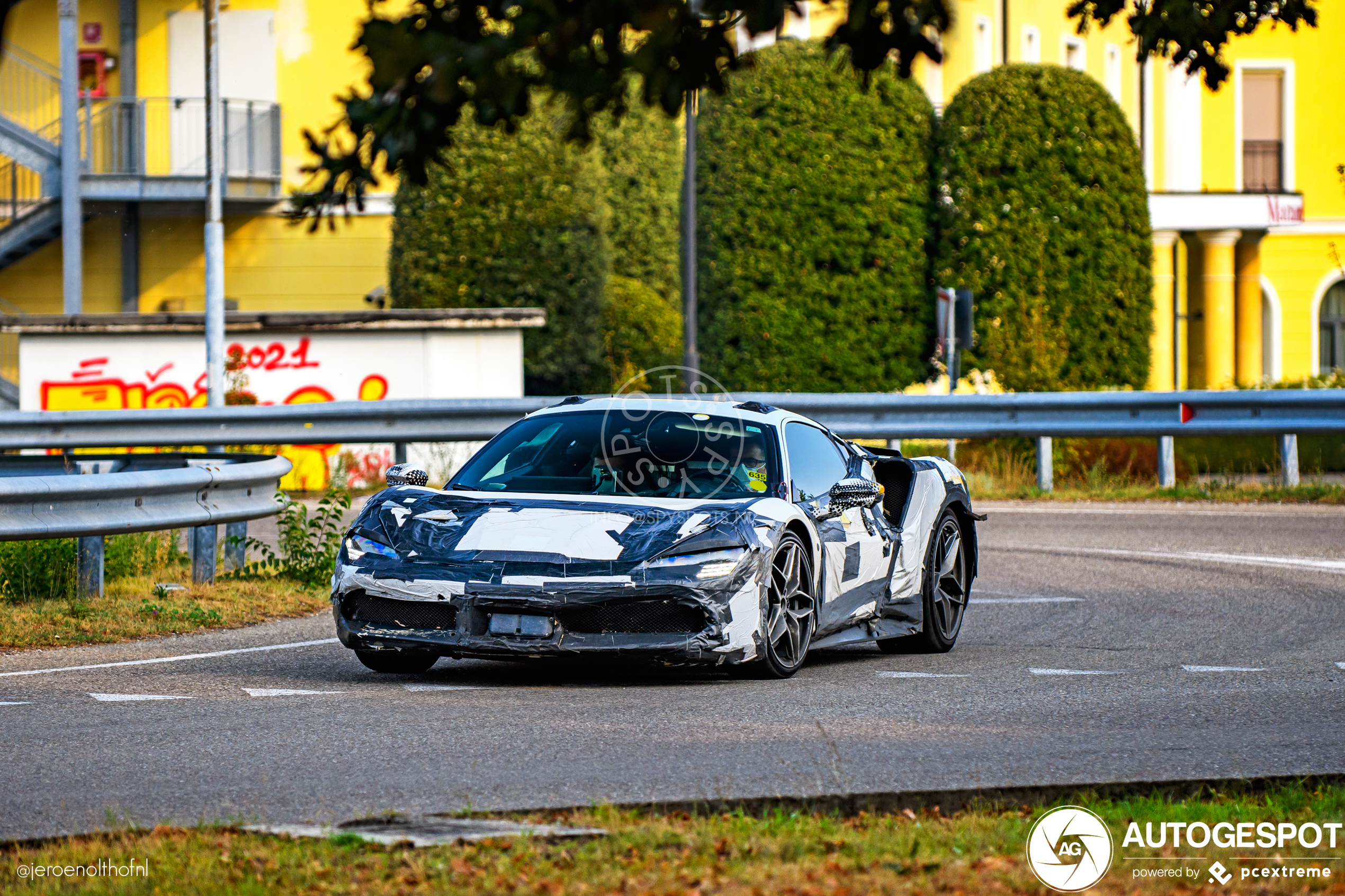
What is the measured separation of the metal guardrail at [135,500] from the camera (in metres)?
10.6

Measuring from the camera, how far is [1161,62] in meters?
46.2

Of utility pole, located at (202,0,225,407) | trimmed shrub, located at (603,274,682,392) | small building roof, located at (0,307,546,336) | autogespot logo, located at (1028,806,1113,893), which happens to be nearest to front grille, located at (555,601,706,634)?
autogespot logo, located at (1028,806,1113,893)

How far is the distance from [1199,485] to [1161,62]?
28.3 m

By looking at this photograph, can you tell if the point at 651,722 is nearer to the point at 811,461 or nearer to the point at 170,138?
the point at 811,461

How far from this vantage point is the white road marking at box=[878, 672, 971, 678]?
934 cm

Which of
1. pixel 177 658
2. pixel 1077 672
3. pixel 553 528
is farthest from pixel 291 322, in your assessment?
pixel 1077 672

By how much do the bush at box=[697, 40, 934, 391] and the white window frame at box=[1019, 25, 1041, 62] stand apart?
554 inches

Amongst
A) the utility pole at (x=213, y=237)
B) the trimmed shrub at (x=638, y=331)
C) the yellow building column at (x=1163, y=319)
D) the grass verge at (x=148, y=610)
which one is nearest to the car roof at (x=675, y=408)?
the grass verge at (x=148, y=610)

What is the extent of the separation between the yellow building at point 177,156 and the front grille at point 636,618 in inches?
1148

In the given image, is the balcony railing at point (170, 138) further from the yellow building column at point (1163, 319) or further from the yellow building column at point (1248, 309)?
the yellow building column at point (1248, 309)

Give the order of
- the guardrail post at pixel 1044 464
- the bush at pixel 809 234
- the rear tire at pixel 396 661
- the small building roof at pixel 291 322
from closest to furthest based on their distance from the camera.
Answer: the rear tire at pixel 396 661
the guardrail post at pixel 1044 464
the small building roof at pixel 291 322
the bush at pixel 809 234

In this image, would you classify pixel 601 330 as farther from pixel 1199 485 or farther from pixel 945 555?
pixel 945 555

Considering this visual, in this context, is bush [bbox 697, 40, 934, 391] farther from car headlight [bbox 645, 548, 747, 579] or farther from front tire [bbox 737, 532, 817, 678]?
car headlight [bbox 645, 548, 747, 579]

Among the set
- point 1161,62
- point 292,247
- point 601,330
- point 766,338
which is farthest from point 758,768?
point 1161,62
